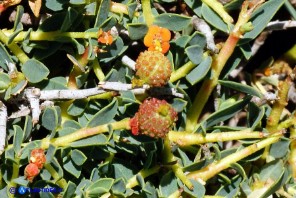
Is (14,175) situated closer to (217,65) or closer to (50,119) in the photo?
(50,119)

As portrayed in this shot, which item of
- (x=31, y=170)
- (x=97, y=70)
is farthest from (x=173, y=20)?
(x=31, y=170)

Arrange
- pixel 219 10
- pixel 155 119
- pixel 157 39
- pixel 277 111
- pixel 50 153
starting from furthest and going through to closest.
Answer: pixel 277 111 → pixel 219 10 → pixel 157 39 → pixel 50 153 → pixel 155 119

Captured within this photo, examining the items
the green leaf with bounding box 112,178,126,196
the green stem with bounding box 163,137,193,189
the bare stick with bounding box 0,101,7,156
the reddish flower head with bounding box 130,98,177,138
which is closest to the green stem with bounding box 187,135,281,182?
the green stem with bounding box 163,137,193,189

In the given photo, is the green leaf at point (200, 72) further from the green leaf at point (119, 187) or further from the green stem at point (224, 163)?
the green leaf at point (119, 187)

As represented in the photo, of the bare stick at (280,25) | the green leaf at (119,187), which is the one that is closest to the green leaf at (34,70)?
the green leaf at (119,187)

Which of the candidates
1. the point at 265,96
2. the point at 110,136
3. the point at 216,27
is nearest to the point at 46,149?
the point at 110,136
